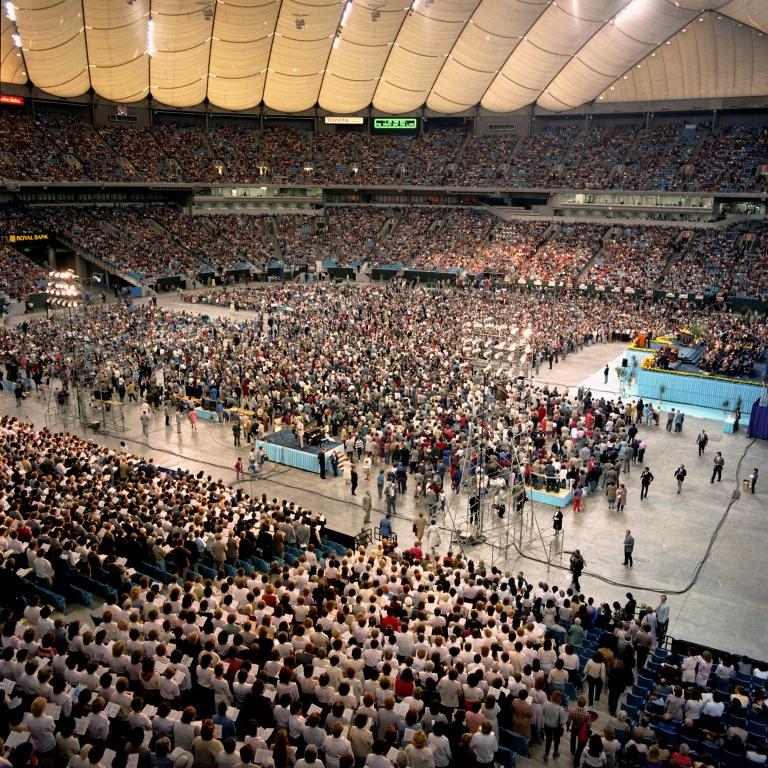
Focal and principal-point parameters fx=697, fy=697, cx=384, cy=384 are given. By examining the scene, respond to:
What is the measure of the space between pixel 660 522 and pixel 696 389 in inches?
492

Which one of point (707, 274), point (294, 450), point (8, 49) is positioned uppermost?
point (8, 49)

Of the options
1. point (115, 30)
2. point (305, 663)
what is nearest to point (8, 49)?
point (115, 30)

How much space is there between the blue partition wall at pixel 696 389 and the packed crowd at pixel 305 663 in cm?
1697

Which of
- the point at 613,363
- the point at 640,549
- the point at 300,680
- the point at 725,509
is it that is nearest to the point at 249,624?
the point at 300,680

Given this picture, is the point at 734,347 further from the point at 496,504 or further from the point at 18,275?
the point at 18,275

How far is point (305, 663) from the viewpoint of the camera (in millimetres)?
9320

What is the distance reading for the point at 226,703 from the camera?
834 centimetres

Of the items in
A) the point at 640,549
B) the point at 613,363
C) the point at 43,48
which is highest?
the point at 43,48

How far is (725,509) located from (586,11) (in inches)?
1371

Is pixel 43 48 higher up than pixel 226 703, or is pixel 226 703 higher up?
pixel 43 48

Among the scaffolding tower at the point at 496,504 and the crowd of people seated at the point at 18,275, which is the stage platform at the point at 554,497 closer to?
the scaffolding tower at the point at 496,504

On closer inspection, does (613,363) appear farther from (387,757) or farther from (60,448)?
(387,757)

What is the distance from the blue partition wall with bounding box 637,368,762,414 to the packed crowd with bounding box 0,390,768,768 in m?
17.0

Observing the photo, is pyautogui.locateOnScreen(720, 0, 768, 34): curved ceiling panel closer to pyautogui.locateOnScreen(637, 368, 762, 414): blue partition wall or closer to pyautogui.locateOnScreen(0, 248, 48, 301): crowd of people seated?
pyautogui.locateOnScreen(637, 368, 762, 414): blue partition wall
